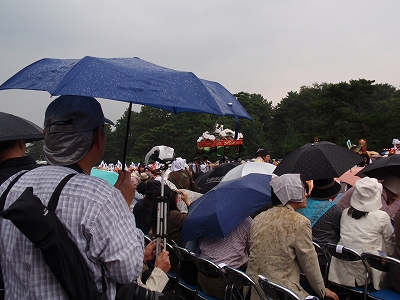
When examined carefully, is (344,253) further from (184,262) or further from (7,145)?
(7,145)

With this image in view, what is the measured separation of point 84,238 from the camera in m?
1.53

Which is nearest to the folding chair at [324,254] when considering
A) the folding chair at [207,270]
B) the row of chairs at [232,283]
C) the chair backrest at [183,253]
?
the row of chairs at [232,283]

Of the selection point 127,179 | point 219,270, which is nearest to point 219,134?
point 219,270

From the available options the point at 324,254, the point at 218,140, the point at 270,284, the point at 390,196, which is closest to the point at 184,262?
the point at 324,254

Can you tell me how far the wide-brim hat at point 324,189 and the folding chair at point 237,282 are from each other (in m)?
1.33

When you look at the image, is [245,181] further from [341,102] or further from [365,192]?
[341,102]

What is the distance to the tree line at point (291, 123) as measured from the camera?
110 feet

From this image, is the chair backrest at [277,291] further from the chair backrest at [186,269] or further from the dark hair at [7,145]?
the dark hair at [7,145]

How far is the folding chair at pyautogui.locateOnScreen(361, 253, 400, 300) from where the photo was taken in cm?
334

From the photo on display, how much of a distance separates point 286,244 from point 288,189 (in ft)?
1.40

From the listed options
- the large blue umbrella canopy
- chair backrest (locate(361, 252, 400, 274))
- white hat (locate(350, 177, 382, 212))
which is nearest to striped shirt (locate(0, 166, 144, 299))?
the large blue umbrella canopy

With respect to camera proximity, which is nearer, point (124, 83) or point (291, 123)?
point (124, 83)

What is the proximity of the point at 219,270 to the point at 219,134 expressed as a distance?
18.8 metres

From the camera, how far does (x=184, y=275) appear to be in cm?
455
